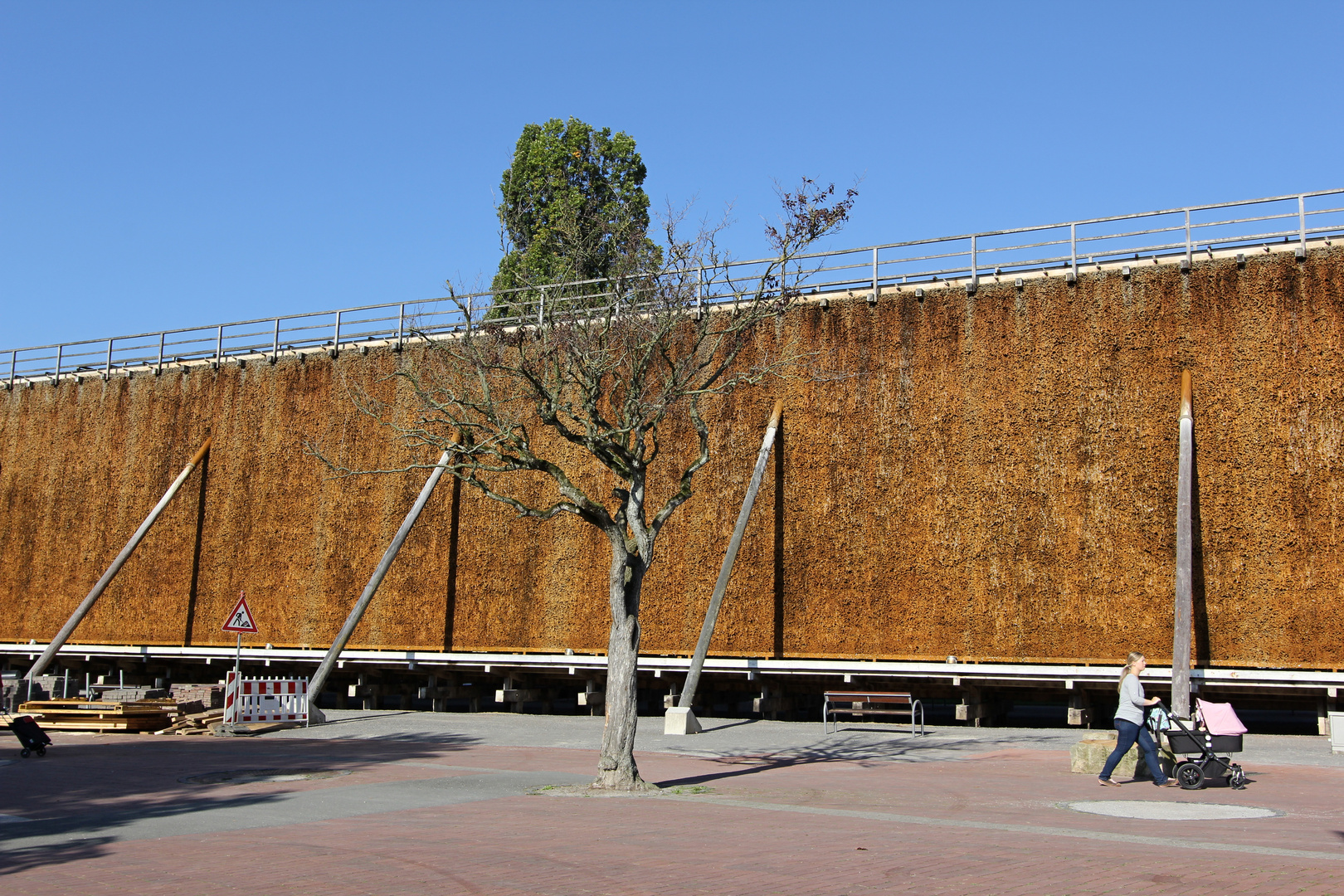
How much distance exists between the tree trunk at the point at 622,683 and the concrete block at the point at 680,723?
5.86 meters

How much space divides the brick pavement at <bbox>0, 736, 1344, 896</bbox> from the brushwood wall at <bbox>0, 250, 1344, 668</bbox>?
19.6ft

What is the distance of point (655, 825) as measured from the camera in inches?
388

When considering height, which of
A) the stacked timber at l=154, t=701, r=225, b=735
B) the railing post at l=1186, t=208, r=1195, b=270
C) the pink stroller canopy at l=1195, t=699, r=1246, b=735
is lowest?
the stacked timber at l=154, t=701, r=225, b=735

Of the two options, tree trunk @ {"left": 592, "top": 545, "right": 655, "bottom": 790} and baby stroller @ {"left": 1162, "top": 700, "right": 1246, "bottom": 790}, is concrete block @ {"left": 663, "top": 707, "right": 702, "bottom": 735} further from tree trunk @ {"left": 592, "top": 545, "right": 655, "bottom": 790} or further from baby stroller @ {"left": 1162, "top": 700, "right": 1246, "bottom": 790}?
baby stroller @ {"left": 1162, "top": 700, "right": 1246, "bottom": 790}

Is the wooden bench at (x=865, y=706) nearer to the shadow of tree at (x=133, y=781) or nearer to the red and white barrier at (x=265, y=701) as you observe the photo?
the shadow of tree at (x=133, y=781)

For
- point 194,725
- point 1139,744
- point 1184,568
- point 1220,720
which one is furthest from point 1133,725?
point 194,725

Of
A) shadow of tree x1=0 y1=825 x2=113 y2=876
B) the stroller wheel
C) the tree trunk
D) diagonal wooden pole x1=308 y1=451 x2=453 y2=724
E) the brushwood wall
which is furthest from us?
diagonal wooden pole x1=308 y1=451 x2=453 y2=724

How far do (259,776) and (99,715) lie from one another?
840cm

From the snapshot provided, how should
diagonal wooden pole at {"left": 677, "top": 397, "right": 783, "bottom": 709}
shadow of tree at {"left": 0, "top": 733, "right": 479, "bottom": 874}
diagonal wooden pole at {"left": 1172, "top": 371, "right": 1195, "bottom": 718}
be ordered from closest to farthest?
shadow of tree at {"left": 0, "top": 733, "right": 479, "bottom": 874} → diagonal wooden pole at {"left": 1172, "top": 371, "right": 1195, "bottom": 718} → diagonal wooden pole at {"left": 677, "top": 397, "right": 783, "bottom": 709}

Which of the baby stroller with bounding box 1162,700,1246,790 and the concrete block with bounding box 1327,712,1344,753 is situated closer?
the baby stroller with bounding box 1162,700,1246,790

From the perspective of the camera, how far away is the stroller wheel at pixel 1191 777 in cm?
1185

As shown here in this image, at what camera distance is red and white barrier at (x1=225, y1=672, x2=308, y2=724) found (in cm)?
2019

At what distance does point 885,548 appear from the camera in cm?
2202

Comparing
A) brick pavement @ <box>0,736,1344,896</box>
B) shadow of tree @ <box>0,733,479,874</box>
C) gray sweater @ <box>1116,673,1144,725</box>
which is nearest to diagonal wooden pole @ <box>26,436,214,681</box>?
shadow of tree @ <box>0,733,479,874</box>
